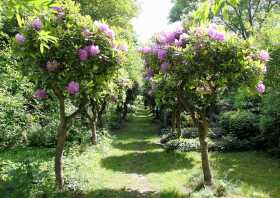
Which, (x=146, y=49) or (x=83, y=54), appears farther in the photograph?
(x=146, y=49)

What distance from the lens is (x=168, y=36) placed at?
10.3m

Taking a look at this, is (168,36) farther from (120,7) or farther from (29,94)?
(120,7)

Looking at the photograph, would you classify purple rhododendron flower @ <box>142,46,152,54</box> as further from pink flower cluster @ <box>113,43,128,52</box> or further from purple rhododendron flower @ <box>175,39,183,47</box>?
pink flower cluster @ <box>113,43,128,52</box>

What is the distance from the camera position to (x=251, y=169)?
45.6ft

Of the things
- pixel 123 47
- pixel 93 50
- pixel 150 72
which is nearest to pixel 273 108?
pixel 150 72

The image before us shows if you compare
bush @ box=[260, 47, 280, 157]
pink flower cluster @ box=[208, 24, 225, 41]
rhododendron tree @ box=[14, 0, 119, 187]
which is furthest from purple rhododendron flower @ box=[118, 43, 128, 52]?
bush @ box=[260, 47, 280, 157]

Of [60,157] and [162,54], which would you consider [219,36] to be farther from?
[60,157]

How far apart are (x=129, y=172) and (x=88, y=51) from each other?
235 inches

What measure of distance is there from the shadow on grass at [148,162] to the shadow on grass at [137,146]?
1757mm

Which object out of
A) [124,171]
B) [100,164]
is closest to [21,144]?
[100,164]

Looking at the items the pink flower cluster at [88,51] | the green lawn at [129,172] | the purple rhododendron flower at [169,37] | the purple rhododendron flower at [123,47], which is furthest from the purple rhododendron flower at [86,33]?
the green lawn at [129,172]

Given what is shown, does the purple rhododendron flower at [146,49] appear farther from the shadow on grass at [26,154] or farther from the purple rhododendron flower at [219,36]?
the shadow on grass at [26,154]

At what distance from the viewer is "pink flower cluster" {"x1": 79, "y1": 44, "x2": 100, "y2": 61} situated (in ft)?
28.1

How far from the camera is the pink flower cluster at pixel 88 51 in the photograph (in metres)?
8.57
